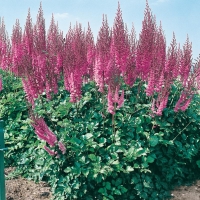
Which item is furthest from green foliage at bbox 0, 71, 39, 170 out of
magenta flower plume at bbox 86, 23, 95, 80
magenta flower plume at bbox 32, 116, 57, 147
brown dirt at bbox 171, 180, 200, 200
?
brown dirt at bbox 171, 180, 200, 200

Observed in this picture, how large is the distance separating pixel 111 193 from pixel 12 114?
97.5 inches

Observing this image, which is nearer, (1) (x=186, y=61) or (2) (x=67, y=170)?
(2) (x=67, y=170)

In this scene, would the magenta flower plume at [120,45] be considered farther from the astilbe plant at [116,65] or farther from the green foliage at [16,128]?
the green foliage at [16,128]

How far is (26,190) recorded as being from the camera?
4090 mm

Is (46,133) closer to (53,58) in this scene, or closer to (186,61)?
(53,58)

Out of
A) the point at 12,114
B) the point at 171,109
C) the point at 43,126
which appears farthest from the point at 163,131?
the point at 12,114

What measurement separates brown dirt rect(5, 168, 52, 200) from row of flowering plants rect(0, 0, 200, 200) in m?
0.16

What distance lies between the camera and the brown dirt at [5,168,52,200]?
12.9 ft

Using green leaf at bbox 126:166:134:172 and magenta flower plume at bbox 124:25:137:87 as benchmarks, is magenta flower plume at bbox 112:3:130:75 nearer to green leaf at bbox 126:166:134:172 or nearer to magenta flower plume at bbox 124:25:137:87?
magenta flower plume at bbox 124:25:137:87

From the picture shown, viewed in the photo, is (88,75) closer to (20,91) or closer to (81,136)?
(20,91)

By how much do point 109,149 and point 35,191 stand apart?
1.17 meters

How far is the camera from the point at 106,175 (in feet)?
11.8

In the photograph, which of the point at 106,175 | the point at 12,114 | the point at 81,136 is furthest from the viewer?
the point at 12,114

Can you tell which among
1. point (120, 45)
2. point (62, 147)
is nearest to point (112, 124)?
point (62, 147)
